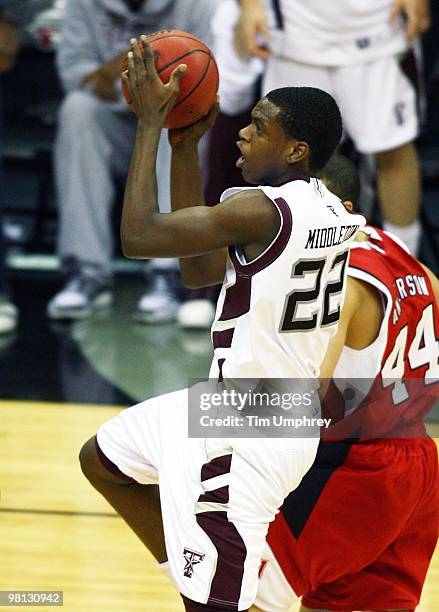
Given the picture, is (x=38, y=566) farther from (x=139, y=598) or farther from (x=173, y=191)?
(x=173, y=191)

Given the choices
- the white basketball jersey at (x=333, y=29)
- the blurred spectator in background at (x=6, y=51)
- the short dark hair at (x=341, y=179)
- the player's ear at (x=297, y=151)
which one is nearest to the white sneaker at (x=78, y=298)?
the blurred spectator in background at (x=6, y=51)

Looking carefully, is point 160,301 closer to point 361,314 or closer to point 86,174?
point 86,174

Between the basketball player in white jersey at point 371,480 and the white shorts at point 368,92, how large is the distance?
2.91 m

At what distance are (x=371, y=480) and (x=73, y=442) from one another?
201 centimetres

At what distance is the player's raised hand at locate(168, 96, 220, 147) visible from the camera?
117 inches

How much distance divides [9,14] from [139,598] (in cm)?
367

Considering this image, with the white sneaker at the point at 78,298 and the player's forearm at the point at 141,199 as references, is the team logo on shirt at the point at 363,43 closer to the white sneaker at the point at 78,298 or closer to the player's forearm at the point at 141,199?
the white sneaker at the point at 78,298

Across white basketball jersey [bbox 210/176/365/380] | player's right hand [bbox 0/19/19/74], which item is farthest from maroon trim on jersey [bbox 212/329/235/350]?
player's right hand [bbox 0/19/19/74]

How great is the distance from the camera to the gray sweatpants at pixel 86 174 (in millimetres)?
6504

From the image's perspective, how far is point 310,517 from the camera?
119 inches

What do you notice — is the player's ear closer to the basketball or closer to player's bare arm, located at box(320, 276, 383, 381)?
the basketball

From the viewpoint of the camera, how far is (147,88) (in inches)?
107

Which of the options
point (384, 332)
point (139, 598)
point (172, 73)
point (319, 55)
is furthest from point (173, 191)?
point (319, 55)

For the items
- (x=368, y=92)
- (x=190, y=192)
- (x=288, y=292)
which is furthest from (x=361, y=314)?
(x=368, y=92)
